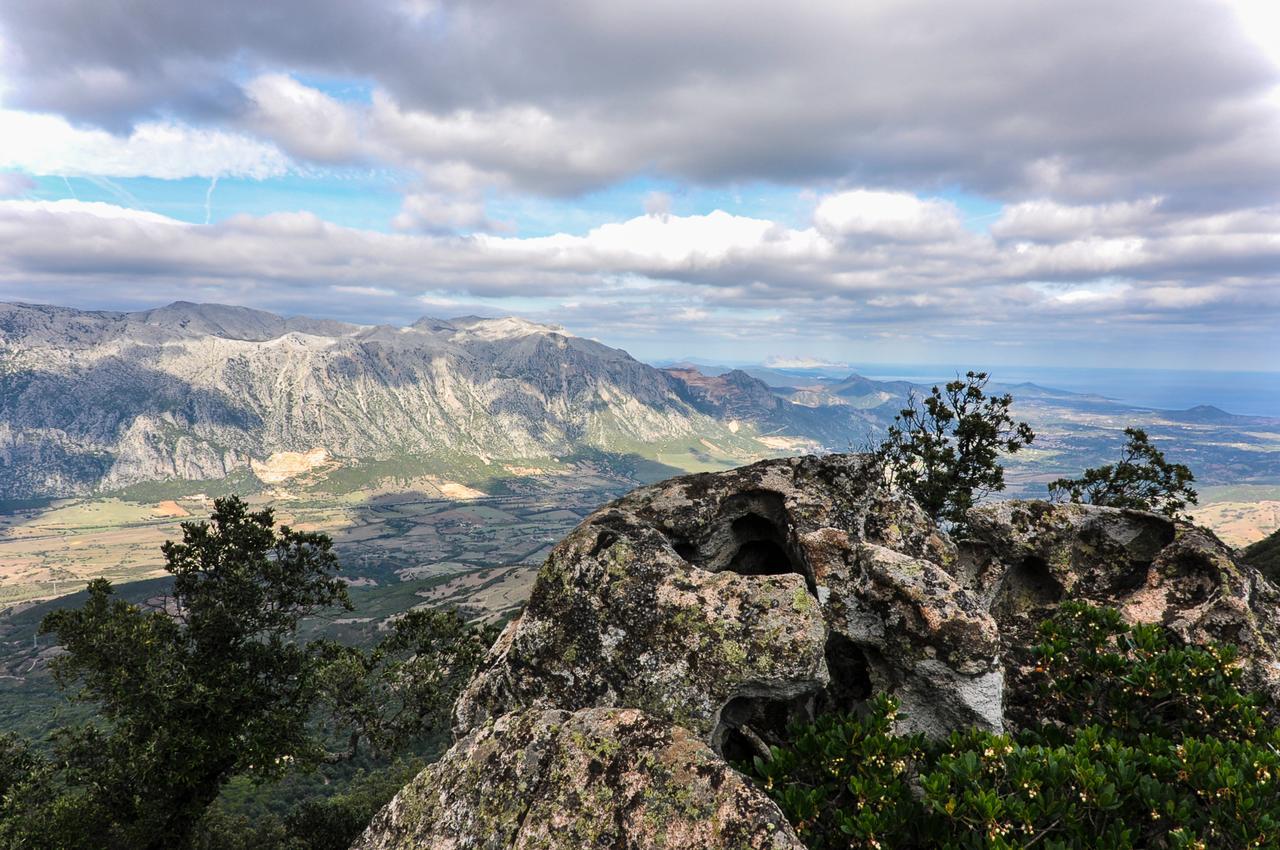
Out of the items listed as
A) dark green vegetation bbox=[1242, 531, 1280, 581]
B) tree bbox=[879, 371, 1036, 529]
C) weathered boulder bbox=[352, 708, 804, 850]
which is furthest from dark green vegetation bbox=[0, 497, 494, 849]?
dark green vegetation bbox=[1242, 531, 1280, 581]

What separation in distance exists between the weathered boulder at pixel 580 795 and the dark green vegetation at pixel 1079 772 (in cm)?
160

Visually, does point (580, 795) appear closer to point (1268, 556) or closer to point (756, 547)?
point (756, 547)

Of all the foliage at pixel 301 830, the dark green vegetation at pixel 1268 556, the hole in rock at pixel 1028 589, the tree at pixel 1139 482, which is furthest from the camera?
the dark green vegetation at pixel 1268 556

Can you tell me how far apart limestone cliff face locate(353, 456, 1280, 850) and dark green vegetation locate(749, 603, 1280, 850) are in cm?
168

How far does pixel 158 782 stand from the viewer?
3031 centimetres

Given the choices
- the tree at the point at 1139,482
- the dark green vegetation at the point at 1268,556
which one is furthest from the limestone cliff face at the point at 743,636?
the dark green vegetation at the point at 1268,556

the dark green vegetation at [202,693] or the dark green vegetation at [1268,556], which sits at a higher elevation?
the dark green vegetation at [202,693]

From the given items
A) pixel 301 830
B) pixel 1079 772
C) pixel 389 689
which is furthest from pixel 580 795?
pixel 301 830

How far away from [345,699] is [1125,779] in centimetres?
4122

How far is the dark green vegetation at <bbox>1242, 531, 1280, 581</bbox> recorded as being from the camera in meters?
101

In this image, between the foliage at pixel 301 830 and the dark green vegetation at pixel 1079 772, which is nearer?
the dark green vegetation at pixel 1079 772

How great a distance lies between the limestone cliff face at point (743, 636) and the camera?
439 inches

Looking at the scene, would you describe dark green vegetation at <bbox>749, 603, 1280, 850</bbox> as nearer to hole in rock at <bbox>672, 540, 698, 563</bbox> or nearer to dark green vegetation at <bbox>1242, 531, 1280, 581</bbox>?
hole in rock at <bbox>672, 540, 698, 563</bbox>

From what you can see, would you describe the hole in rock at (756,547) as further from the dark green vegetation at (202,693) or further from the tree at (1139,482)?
the tree at (1139,482)
